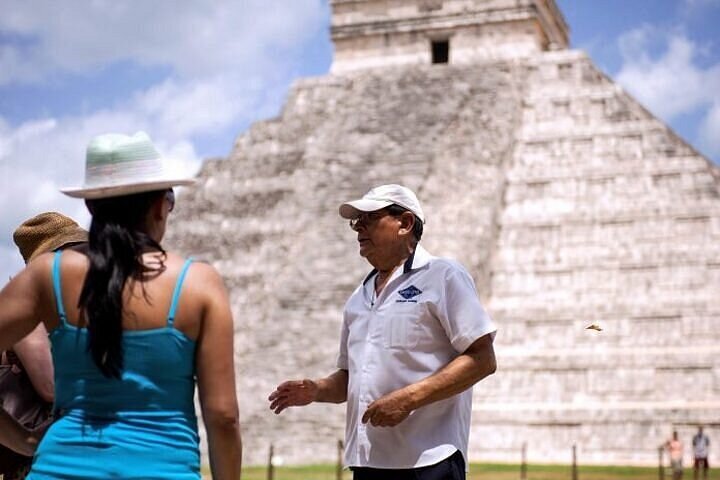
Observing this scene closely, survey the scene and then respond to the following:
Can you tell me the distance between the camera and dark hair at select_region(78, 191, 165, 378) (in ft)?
12.9

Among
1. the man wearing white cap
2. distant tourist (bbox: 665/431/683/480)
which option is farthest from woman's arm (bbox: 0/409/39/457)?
distant tourist (bbox: 665/431/683/480)

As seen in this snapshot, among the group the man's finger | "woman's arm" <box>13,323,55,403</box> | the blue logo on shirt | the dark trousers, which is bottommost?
the dark trousers

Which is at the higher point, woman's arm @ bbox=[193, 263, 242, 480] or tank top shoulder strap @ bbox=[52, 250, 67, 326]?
tank top shoulder strap @ bbox=[52, 250, 67, 326]

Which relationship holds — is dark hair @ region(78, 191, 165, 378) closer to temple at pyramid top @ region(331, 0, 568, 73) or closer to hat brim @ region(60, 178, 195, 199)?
hat brim @ region(60, 178, 195, 199)

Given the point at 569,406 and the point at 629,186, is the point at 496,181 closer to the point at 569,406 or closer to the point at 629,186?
the point at 629,186

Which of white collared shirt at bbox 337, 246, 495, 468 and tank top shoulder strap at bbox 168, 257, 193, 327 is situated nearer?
tank top shoulder strap at bbox 168, 257, 193, 327

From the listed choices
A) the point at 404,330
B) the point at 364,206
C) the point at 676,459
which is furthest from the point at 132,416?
the point at 676,459

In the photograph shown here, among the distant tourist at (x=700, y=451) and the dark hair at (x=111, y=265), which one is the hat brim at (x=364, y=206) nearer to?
the dark hair at (x=111, y=265)

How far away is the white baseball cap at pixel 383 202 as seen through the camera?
5758 millimetres

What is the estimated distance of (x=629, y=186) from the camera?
2856cm

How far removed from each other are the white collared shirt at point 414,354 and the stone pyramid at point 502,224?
17.4 meters

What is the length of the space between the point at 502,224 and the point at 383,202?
23.3 m

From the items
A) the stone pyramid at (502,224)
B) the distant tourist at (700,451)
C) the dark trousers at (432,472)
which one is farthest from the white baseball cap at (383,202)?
the stone pyramid at (502,224)

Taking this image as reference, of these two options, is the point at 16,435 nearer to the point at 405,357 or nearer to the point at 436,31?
the point at 405,357
